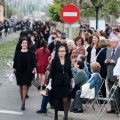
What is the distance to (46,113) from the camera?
44.0 ft

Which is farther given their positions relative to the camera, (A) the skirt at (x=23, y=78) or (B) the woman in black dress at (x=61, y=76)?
(A) the skirt at (x=23, y=78)

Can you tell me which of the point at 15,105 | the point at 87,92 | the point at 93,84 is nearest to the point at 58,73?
the point at 87,92

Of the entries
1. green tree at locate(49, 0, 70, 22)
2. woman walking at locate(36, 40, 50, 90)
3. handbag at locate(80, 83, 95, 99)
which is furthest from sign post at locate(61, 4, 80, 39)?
green tree at locate(49, 0, 70, 22)

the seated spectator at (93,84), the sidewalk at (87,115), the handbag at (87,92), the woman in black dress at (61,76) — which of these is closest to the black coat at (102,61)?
the seated spectator at (93,84)

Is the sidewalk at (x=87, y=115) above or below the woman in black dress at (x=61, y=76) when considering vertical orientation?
below

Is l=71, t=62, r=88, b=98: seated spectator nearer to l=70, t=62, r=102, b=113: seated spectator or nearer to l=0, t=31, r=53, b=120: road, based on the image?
l=70, t=62, r=102, b=113: seated spectator

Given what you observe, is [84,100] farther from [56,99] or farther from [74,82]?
[56,99]

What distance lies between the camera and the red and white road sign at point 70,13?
18897 mm

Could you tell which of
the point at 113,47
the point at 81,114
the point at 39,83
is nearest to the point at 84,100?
the point at 81,114

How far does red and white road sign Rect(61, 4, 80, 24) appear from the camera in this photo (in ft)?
62.0

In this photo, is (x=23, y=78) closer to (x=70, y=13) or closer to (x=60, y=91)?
(x=60, y=91)

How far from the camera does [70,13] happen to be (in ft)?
62.4

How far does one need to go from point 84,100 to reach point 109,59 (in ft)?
3.96

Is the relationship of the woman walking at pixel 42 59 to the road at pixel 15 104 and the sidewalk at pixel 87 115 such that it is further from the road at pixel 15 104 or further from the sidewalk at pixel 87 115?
the sidewalk at pixel 87 115
